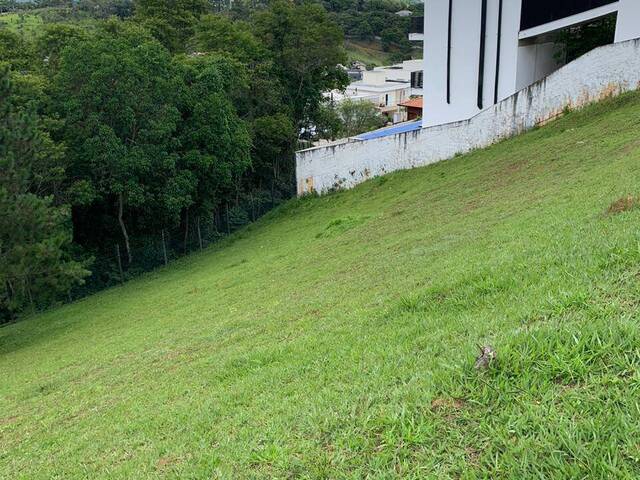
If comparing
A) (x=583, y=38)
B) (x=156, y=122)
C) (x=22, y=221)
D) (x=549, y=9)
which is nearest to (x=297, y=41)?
(x=156, y=122)

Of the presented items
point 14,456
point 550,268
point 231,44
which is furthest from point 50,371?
point 231,44

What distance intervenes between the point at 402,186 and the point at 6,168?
1016 cm

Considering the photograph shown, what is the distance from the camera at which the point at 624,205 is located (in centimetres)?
597

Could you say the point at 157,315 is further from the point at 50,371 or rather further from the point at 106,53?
the point at 106,53

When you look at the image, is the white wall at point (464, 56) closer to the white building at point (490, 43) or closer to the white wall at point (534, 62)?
the white building at point (490, 43)

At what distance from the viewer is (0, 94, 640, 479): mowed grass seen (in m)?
2.61

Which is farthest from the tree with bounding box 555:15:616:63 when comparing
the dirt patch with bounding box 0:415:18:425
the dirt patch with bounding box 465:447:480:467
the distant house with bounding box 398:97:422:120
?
the dirt patch with bounding box 465:447:480:467

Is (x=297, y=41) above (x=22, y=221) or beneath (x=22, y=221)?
above

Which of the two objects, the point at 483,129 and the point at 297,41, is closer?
the point at 483,129

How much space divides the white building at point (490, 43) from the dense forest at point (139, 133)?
7.88m

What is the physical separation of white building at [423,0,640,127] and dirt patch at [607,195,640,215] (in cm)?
1075

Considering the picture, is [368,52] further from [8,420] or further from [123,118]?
[8,420]

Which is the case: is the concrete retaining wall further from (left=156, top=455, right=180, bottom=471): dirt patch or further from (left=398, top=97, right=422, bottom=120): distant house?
(left=398, top=97, right=422, bottom=120): distant house

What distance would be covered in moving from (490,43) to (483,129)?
3283 millimetres
